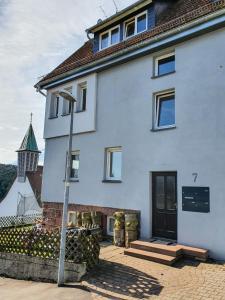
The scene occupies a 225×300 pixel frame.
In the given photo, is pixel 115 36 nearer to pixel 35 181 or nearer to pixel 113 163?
pixel 113 163

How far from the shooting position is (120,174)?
11.6 m

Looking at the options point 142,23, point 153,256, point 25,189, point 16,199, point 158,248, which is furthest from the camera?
point 25,189

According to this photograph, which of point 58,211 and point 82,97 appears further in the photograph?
point 82,97

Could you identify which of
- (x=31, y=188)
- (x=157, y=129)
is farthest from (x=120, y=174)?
(x=31, y=188)

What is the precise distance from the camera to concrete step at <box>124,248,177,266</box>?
791 centimetres

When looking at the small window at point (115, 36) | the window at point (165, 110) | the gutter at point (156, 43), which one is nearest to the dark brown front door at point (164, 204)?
the window at point (165, 110)

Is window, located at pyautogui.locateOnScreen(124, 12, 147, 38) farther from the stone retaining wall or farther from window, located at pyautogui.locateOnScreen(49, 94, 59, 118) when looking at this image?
the stone retaining wall

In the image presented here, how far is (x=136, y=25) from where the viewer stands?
502 inches

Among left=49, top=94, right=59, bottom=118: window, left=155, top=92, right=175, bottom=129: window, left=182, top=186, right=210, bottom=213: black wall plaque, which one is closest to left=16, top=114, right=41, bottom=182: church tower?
left=49, top=94, right=59, bottom=118: window

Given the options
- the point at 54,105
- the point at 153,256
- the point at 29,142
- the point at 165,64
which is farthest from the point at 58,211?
the point at 29,142

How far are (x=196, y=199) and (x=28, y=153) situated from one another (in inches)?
1449

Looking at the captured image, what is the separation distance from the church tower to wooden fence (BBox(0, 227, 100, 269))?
3087 cm

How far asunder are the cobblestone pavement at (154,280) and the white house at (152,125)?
1467 millimetres

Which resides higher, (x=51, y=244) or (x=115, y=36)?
(x=115, y=36)
